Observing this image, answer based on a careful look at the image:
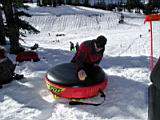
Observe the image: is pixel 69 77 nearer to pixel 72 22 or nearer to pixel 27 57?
pixel 27 57

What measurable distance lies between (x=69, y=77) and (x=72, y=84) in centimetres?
28

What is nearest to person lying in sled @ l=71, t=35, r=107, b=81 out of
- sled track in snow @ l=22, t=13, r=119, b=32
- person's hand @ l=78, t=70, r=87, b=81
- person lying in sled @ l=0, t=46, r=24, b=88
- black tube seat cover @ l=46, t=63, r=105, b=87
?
black tube seat cover @ l=46, t=63, r=105, b=87

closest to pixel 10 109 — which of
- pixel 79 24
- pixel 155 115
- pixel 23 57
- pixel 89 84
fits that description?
pixel 89 84

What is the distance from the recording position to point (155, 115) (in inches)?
105

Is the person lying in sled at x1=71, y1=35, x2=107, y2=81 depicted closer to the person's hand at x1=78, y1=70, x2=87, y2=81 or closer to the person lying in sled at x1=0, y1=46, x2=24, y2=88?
the person's hand at x1=78, y1=70, x2=87, y2=81

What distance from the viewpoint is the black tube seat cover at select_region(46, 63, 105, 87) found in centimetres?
723

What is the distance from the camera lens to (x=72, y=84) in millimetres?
7191

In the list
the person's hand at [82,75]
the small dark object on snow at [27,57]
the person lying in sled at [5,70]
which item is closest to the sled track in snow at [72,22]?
the small dark object on snow at [27,57]

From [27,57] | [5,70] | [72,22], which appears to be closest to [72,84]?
[5,70]

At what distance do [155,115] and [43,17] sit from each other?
190 ft

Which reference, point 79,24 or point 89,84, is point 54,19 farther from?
point 89,84

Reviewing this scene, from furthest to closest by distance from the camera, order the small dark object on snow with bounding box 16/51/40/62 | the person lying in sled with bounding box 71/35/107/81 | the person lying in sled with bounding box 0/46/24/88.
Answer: the small dark object on snow with bounding box 16/51/40/62 < the person lying in sled with bounding box 0/46/24/88 < the person lying in sled with bounding box 71/35/107/81

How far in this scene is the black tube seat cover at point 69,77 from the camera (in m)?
7.23

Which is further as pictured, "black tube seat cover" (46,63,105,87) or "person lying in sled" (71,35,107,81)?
"person lying in sled" (71,35,107,81)
